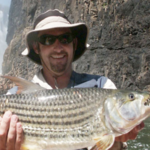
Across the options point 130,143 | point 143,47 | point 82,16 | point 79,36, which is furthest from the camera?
point 82,16

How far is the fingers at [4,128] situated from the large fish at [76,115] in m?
0.09

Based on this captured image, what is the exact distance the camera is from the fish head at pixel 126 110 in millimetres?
2646

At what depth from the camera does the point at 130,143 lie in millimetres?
14008

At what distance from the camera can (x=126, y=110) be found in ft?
8.89

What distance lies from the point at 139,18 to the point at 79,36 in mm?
24289

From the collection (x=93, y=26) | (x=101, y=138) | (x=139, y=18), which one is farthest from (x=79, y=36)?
(x=93, y=26)

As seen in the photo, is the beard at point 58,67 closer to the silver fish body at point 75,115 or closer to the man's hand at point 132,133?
the silver fish body at point 75,115

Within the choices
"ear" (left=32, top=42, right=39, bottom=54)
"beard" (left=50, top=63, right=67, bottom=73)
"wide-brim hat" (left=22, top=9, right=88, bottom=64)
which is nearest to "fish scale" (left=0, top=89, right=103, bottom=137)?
"beard" (left=50, top=63, right=67, bottom=73)

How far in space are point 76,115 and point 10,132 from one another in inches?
35.4

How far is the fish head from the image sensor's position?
8.68 feet

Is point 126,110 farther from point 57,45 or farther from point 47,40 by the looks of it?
point 47,40

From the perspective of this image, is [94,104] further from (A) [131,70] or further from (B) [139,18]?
(B) [139,18]

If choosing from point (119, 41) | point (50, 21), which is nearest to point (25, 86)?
point (50, 21)

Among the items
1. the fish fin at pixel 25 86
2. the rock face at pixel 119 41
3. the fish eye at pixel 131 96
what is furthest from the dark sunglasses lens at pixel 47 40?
the rock face at pixel 119 41
